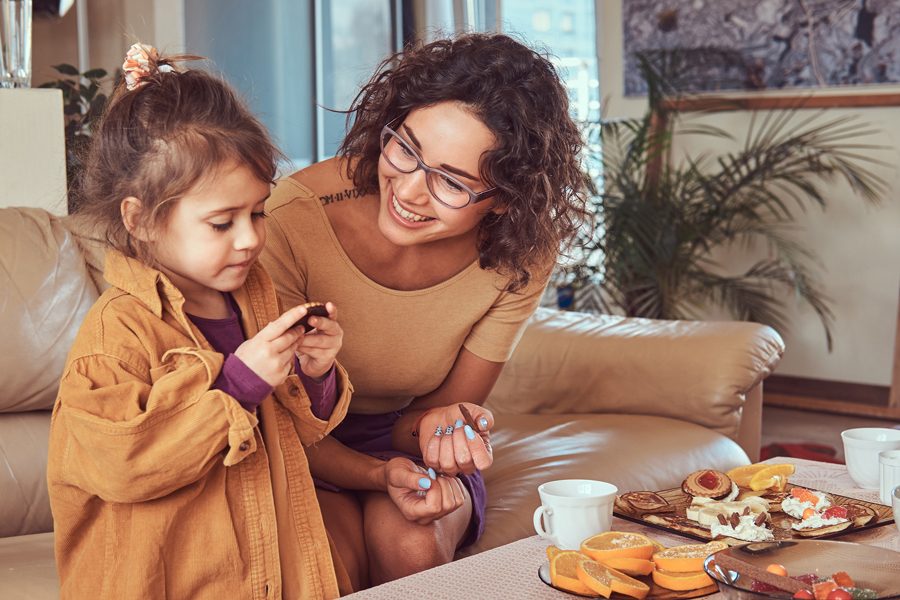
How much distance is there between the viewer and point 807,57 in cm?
473

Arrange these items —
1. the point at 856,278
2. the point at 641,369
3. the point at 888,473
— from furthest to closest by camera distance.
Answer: the point at 856,278 → the point at 641,369 → the point at 888,473

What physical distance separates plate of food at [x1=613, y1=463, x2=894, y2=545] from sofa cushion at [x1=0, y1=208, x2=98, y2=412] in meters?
1.07

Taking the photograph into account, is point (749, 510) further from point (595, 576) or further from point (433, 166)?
point (433, 166)

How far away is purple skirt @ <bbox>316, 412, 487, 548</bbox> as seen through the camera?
1.89 metres

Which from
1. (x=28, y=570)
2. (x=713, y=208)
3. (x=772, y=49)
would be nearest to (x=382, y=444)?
(x=28, y=570)

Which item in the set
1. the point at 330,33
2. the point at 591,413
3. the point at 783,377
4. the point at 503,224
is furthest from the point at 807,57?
the point at 503,224

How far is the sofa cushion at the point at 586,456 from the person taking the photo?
6.52ft

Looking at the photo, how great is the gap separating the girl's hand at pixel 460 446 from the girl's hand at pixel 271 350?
404 millimetres

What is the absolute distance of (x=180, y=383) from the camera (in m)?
1.30

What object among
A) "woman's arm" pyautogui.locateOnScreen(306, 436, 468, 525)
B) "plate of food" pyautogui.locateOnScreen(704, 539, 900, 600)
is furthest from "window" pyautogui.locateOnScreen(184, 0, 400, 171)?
"plate of food" pyautogui.locateOnScreen(704, 539, 900, 600)

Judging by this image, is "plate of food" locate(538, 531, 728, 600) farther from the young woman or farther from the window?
the window

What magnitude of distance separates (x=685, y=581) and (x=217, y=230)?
2.34 feet

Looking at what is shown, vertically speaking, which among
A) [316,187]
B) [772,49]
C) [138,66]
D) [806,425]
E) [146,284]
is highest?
[772,49]

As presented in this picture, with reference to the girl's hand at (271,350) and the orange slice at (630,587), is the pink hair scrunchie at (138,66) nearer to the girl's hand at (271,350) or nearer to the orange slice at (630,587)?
the girl's hand at (271,350)
